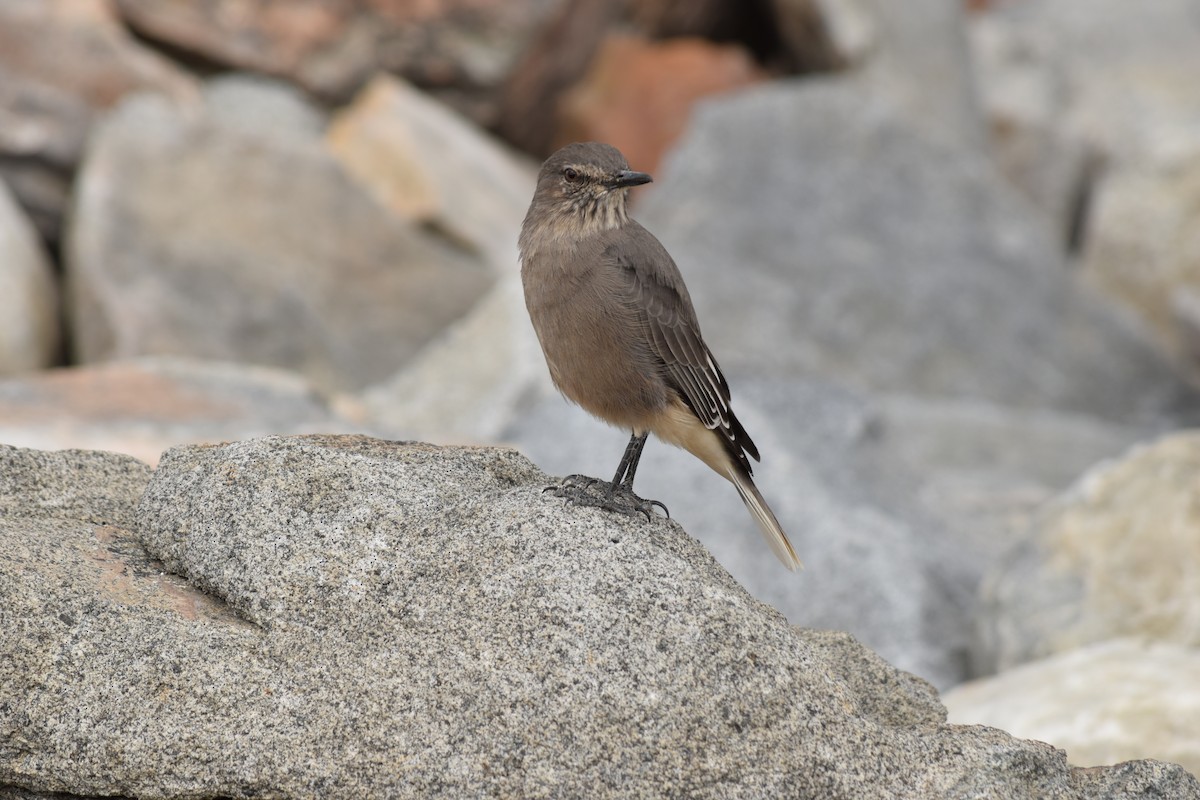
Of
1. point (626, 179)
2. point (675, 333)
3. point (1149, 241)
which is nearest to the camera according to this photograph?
point (675, 333)

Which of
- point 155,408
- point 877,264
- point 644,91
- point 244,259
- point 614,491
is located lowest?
point 614,491

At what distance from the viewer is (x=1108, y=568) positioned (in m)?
7.90

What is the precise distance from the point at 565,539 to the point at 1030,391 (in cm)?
1002

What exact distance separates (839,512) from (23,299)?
6.96 metres

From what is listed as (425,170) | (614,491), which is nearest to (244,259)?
(425,170)

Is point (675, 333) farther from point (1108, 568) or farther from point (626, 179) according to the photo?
point (1108, 568)

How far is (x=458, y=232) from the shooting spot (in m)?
14.1

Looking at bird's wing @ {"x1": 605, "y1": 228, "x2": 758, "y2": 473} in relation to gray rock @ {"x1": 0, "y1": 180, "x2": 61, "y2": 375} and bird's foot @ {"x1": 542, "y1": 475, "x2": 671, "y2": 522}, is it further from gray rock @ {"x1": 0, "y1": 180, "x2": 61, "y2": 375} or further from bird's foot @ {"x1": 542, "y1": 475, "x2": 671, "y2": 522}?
gray rock @ {"x1": 0, "y1": 180, "x2": 61, "y2": 375}

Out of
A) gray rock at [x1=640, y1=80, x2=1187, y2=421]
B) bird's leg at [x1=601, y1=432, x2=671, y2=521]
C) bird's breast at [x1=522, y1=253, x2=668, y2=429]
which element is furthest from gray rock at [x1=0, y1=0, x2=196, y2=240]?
bird's leg at [x1=601, y1=432, x2=671, y2=521]

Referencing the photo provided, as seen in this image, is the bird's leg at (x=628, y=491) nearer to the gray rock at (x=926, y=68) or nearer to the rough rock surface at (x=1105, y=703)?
the rough rock surface at (x=1105, y=703)

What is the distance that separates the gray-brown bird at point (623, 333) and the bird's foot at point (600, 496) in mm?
71

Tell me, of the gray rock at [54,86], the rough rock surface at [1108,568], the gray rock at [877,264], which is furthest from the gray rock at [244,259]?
the rough rock surface at [1108,568]

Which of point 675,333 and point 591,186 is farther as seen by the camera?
point 591,186

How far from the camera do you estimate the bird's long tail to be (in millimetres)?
5684
